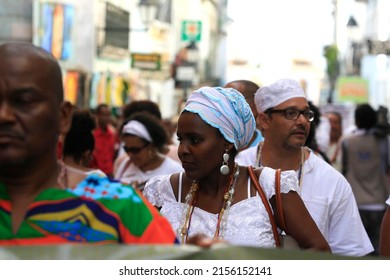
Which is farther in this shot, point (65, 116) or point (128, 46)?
point (128, 46)

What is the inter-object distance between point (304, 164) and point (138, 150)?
2863 mm

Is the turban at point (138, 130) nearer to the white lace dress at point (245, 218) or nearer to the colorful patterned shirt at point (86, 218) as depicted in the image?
the white lace dress at point (245, 218)

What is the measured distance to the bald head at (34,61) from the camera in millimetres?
2639

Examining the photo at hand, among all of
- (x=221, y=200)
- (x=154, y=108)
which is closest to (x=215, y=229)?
(x=221, y=200)

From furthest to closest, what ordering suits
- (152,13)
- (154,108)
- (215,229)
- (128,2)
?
(128,2), (152,13), (154,108), (215,229)

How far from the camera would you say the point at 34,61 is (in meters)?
2.65

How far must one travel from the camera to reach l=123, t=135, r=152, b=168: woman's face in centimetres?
807

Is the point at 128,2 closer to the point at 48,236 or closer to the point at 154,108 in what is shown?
the point at 154,108

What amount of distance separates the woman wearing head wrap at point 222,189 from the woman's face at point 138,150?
12.4ft

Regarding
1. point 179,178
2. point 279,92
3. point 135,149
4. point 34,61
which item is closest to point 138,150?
point 135,149

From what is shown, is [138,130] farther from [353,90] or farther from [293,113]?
[353,90]

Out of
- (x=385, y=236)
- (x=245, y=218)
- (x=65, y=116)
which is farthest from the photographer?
(x=385, y=236)
